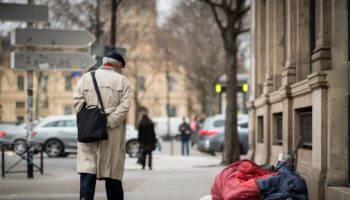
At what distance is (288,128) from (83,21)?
36.0 metres

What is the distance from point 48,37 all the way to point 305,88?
19.7 ft

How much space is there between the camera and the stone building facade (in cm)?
1032

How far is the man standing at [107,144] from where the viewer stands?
888cm

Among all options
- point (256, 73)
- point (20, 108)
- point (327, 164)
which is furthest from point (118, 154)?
point (20, 108)

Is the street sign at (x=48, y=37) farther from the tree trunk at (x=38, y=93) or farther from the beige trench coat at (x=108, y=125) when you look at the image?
the tree trunk at (x=38, y=93)

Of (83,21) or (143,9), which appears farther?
(143,9)

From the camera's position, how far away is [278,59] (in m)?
16.2

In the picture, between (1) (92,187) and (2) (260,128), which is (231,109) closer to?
(2) (260,128)

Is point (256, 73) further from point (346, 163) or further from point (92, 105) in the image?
point (92, 105)

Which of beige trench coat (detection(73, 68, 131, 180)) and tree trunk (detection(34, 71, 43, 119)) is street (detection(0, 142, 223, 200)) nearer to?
beige trench coat (detection(73, 68, 131, 180))

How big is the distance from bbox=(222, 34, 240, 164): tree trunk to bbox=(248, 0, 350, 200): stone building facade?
4.35 meters

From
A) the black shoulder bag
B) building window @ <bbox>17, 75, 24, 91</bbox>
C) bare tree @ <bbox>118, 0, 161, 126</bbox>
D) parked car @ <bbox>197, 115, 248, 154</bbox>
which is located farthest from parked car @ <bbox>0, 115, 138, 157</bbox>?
building window @ <bbox>17, 75, 24, 91</bbox>

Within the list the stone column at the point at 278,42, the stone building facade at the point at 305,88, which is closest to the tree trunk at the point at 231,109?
the stone building facade at the point at 305,88

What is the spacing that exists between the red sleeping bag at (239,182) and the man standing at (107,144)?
54.2 inches
